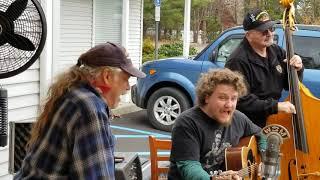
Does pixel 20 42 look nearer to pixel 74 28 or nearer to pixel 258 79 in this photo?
pixel 258 79

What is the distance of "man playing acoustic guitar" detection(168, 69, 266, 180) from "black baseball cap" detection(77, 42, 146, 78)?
790 millimetres

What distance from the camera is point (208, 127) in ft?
9.68

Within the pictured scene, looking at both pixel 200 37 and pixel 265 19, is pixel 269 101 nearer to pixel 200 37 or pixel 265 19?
pixel 265 19

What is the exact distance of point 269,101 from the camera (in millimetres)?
3596

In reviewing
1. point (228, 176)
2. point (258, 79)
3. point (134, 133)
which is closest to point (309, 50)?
point (134, 133)

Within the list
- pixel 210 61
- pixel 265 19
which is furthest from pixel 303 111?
pixel 210 61

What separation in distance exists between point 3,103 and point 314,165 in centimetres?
196

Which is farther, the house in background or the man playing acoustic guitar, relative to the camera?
the house in background

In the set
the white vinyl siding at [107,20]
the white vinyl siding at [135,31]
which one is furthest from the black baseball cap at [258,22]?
the white vinyl siding at [135,31]

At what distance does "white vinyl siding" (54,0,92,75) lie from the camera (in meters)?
9.79

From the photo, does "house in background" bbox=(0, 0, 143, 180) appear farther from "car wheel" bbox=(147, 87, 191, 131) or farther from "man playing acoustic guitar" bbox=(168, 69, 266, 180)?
"man playing acoustic guitar" bbox=(168, 69, 266, 180)

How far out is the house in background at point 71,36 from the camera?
182 inches

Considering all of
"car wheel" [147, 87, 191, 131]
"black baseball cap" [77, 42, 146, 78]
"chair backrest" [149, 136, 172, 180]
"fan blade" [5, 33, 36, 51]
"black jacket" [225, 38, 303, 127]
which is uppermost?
"fan blade" [5, 33, 36, 51]

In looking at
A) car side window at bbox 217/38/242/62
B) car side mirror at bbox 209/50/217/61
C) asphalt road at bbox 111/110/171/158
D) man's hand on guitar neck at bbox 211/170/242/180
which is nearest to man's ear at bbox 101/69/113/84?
man's hand on guitar neck at bbox 211/170/242/180
